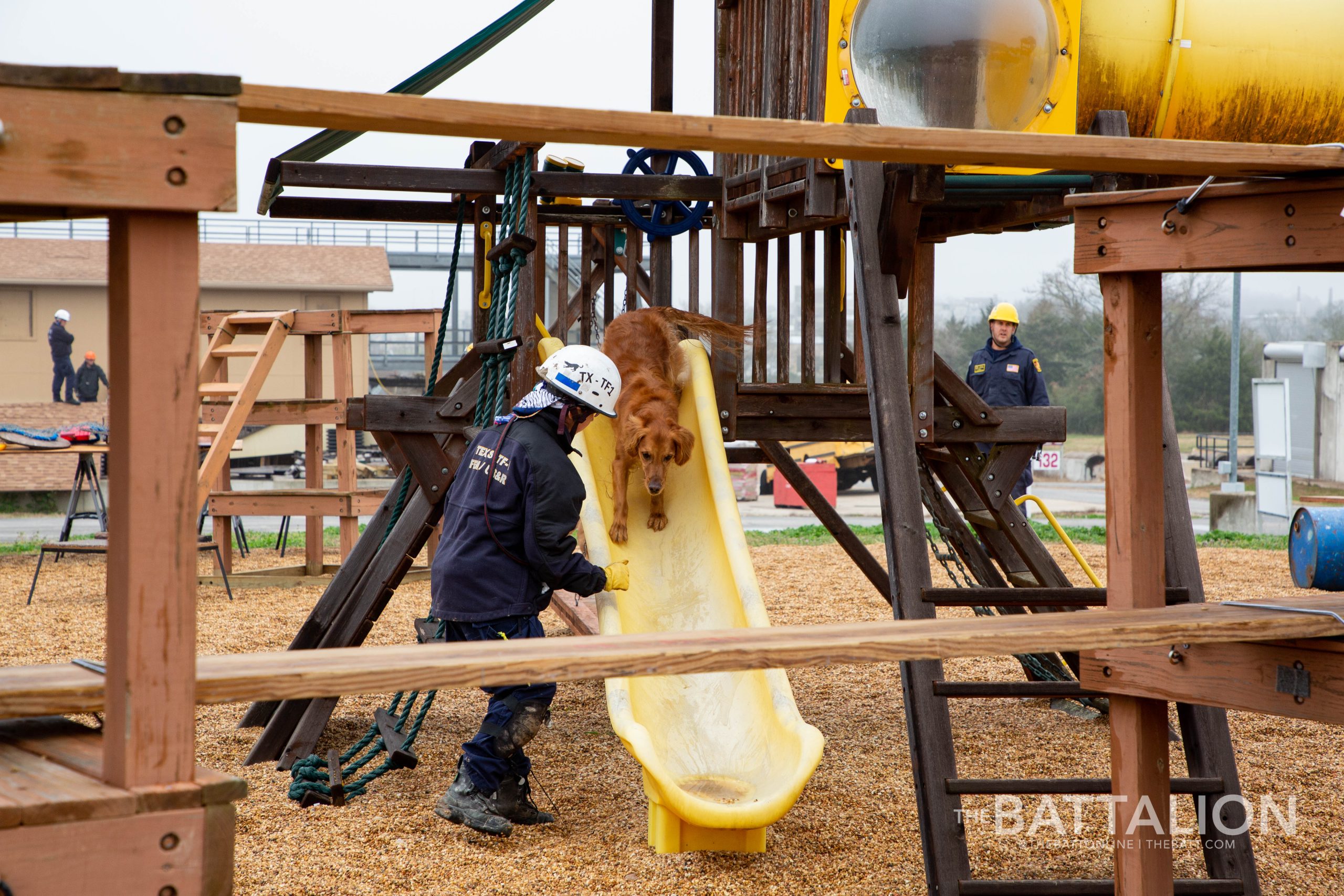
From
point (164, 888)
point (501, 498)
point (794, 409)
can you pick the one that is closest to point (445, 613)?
point (501, 498)

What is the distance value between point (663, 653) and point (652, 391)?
4.12 m

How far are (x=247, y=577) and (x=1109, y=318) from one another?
9240mm

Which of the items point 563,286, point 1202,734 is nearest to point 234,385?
point 563,286

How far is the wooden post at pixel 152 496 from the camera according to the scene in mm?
1751

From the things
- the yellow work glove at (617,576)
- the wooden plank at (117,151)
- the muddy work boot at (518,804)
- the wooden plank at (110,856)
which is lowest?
the muddy work boot at (518,804)

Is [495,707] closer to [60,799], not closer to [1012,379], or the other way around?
[60,799]

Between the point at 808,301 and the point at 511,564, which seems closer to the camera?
the point at 511,564

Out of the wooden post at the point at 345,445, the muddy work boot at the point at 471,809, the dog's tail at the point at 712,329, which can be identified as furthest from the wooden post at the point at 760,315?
the wooden post at the point at 345,445

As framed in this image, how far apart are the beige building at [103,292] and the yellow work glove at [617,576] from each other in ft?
77.4

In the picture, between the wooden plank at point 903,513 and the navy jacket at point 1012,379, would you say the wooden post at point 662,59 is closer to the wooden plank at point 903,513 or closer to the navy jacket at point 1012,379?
the wooden plank at point 903,513

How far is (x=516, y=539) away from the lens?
4754 mm

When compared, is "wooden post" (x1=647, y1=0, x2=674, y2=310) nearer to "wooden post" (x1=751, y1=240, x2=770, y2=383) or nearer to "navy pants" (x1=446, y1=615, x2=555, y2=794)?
"wooden post" (x1=751, y1=240, x2=770, y2=383)

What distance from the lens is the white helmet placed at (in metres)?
4.82

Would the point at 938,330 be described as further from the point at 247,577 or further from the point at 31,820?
the point at 31,820
